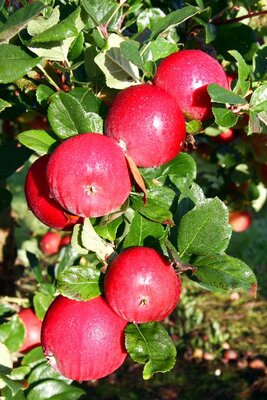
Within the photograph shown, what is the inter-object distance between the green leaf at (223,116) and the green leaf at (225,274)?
6.3 inches

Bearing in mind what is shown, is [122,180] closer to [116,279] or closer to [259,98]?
Answer: [116,279]

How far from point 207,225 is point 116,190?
148 millimetres

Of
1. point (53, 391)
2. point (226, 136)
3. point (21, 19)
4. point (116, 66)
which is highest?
point (21, 19)

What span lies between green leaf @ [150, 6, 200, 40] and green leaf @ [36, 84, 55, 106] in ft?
0.52

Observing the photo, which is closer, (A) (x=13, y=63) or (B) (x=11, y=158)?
(A) (x=13, y=63)

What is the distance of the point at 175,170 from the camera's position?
857mm

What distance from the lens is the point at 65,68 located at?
2.73ft

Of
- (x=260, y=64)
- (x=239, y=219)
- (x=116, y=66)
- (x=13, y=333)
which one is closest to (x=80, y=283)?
(x=116, y=66)

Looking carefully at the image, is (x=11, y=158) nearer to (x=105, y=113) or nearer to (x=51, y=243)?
(x=105, y=113)

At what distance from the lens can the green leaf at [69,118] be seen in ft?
2.48

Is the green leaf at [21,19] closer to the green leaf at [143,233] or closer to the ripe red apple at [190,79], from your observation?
the ripe red apple at [190,79]

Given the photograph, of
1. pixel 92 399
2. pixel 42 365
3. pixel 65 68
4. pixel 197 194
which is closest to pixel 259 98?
pixel 197 194

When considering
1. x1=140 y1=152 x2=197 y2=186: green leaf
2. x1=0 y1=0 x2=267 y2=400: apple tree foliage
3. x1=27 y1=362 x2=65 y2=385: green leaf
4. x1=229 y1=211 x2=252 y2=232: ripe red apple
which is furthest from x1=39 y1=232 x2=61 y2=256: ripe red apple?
x1=140 y1=152 x2=197 y2=186: green leaf

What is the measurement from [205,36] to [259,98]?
32cm
